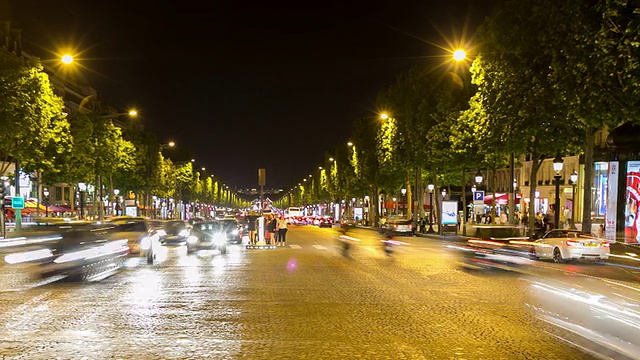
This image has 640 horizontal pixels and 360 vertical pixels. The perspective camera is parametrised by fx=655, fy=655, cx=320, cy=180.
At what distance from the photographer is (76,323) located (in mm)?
10586

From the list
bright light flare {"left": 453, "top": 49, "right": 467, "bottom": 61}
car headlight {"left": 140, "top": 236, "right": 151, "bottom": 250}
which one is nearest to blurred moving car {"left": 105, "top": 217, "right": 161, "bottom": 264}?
car headlight {"left": 140, "top": 236, "right": 151, "bottom": 250}

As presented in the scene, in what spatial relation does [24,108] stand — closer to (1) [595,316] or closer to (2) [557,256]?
(2) [557,256]

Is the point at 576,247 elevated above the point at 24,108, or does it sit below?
below

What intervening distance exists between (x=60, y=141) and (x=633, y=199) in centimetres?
3640

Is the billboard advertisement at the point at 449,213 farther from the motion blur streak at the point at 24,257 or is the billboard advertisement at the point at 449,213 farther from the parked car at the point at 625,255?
the motion blur streak at the point at 24,257

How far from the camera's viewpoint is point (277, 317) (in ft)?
37.2

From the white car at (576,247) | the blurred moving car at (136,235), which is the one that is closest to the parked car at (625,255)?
the white car at (576,247)

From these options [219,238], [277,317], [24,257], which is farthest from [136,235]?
[277,317]

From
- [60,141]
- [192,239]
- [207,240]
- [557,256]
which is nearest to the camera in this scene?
[557,256]

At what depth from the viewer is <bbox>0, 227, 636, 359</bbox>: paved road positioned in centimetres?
870

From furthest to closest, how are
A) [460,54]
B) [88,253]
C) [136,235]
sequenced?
1. [460,54]
2. [136,235]
3. [88,253]

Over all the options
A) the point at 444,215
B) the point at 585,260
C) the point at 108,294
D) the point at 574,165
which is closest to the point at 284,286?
the point at 108,294

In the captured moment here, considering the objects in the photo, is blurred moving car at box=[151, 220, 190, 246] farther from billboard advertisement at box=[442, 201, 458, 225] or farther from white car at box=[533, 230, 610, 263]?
billboard advertisement at box=[442, 201, 458, 225]

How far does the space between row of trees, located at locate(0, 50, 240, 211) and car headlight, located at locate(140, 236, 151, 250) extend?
776 inches
